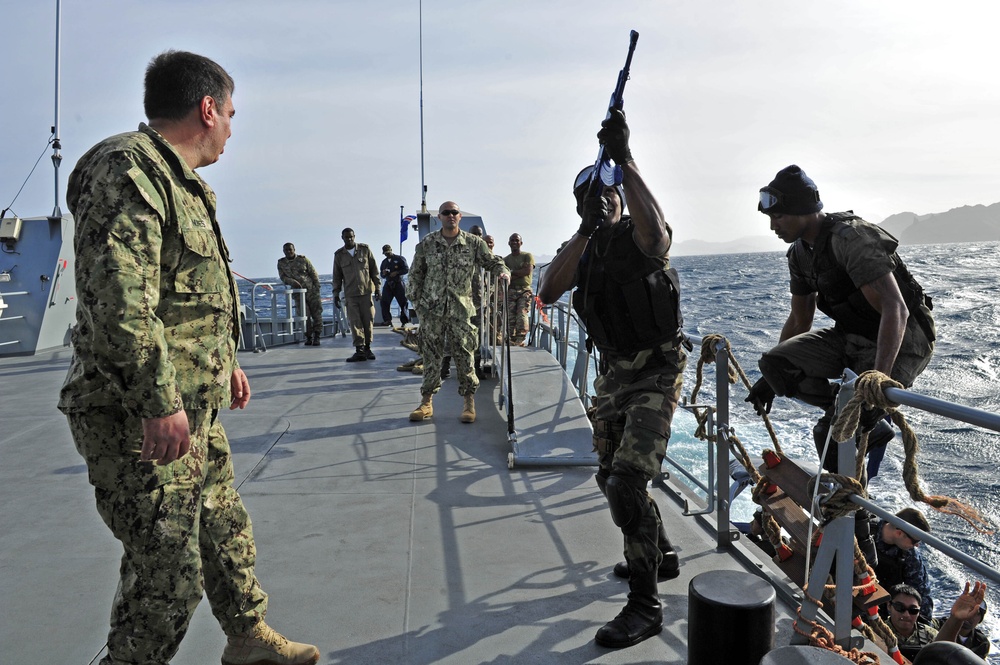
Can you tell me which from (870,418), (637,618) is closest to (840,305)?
(870,418)

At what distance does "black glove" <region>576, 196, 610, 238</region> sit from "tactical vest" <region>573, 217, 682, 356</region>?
20 centimetres

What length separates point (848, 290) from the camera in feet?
11.4

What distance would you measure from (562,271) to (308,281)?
11175 mm

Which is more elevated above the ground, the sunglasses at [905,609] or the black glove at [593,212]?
the black glove at [593,212]

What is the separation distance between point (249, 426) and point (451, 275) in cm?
227

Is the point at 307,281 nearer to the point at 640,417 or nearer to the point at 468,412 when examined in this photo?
the point at 468,412

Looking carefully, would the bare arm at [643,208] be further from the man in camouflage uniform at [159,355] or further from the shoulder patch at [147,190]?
the shoulder patch at [147,190]

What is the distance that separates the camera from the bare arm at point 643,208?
2.87 metres

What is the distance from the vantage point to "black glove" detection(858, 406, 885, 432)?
9.30 ft

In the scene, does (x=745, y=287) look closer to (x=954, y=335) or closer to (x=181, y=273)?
(x=954, y=335)

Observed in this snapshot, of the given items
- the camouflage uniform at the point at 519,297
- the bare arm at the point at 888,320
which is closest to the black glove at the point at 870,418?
the bare arm at the point at 888,320

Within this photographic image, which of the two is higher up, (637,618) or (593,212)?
(593,212)

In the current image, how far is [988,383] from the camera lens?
1945cm

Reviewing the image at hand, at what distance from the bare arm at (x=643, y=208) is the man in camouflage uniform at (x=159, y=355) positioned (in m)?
1.48
